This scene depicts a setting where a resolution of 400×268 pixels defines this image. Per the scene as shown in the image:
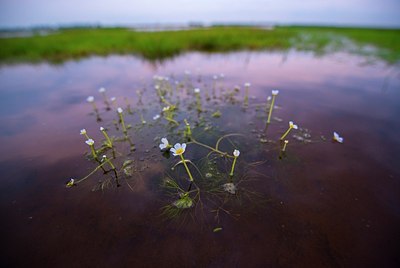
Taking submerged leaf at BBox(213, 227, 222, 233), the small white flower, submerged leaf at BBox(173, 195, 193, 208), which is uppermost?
the small white flower

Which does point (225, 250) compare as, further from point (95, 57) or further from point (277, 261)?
point (95, 57)

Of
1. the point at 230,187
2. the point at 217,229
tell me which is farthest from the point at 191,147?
the point at 217,229

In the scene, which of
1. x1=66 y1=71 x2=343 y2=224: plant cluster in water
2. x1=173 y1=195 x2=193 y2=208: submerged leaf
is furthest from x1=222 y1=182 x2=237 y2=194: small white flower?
x1=173 y1=195 x2=193 y2=208: submerged leaf

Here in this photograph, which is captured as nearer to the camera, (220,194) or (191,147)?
(220,194)

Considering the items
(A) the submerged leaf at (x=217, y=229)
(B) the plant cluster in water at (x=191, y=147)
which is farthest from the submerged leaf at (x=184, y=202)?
(A) the submerged leaf at (x=217, y=229)

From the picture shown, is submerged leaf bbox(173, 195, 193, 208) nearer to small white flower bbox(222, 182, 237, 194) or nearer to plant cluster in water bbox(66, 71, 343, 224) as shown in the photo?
plant cluster in water bbox(66, 71, 343, 224)

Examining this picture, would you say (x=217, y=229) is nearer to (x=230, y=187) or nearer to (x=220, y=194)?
(x=220, y=194)

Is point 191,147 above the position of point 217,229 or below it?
above
